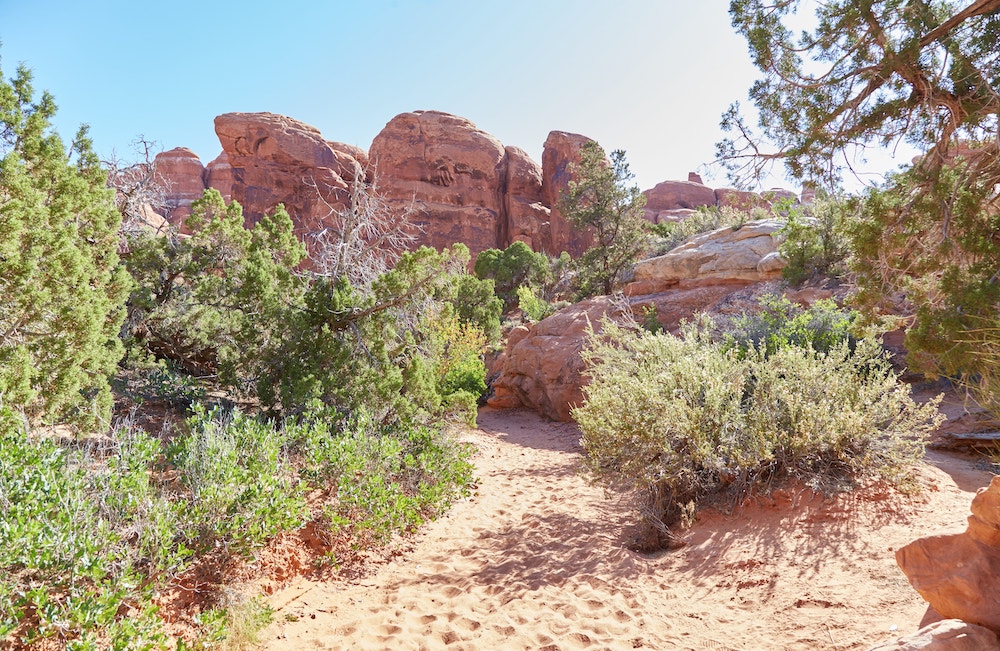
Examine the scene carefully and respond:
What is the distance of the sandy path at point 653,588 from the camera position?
3.31 metres

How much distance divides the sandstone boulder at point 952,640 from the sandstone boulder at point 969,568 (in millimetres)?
108

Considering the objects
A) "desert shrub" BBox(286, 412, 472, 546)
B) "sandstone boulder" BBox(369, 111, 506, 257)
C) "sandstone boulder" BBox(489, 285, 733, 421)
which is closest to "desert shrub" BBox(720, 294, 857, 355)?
"sandstone boulder" BBox(489, 285, 733, 421)

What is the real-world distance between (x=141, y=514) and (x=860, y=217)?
6.18 meters

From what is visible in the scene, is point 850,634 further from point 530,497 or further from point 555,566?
point 530,497

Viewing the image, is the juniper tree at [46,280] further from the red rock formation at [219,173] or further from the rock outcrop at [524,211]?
the red rock formation at [219,173]

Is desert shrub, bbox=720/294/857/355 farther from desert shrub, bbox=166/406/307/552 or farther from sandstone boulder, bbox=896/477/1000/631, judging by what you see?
desert shrub, bbox=166/406/307/552

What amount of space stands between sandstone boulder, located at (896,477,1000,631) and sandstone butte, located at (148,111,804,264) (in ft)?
107

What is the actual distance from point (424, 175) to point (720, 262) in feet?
88.7

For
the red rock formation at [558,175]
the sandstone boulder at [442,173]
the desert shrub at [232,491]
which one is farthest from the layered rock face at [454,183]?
Result: the desert shrub at [232,491]

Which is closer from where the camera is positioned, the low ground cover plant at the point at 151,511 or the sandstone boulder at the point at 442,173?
the low ground cover plant at the point at 151,511

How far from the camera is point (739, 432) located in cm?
502

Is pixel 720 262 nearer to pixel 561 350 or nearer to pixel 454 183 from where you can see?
pixel 561 350

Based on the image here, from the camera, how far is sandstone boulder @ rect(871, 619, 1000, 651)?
6.63ft

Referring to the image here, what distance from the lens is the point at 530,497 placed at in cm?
685
